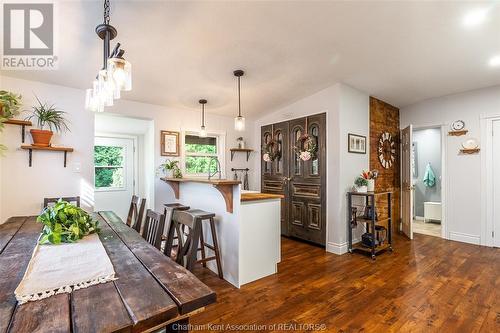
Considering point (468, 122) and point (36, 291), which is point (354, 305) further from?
point (468, 122)

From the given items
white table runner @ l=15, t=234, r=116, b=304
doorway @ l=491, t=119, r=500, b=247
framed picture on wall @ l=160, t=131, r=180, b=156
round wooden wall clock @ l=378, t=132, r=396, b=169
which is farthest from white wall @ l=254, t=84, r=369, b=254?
white table runner @ l=15, t=234, r=116, b=304

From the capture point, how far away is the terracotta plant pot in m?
3.00

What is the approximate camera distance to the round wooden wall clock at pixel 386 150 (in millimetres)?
4625

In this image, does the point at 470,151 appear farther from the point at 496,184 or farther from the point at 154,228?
the point at 154,228

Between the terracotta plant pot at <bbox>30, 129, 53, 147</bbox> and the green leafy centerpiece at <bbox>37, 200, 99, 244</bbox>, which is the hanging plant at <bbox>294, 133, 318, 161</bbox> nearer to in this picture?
the green leafy centerpiece at <bbox>37, 200, 99, 244</bbox>

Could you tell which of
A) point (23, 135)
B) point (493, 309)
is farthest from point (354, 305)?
point (23, 135)

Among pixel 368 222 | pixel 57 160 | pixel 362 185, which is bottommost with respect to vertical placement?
pixel 368 222

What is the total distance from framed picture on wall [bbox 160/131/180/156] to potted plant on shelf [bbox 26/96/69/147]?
1.38m

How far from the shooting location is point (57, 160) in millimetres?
3285

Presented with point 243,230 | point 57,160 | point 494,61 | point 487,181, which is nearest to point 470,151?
point 487,181

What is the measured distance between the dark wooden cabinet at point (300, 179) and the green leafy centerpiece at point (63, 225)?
10.7 ft

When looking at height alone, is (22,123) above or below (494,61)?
below

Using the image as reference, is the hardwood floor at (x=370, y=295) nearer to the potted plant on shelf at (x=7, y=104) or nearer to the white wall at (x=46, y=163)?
the white wall at (x=46, y=163)

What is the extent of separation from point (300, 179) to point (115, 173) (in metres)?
3.90
